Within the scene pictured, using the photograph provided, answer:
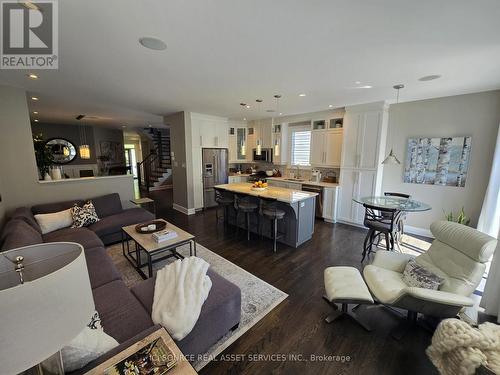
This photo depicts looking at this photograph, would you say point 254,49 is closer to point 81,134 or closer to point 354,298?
point 354,298

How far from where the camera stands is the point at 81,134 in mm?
8789

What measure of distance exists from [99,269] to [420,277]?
3.30m

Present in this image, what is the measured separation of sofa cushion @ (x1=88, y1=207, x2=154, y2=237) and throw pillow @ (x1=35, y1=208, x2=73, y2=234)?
333mm

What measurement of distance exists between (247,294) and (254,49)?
2.75 metres

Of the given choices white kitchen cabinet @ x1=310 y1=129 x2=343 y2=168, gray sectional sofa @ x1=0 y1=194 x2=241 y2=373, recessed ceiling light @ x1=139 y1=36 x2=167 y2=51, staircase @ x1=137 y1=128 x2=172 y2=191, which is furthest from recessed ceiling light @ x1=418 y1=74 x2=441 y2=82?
staircase @ x1=137 y1=128 x2=172 y2=191

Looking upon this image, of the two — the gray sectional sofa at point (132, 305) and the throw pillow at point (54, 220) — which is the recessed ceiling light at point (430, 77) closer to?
→ the gray sectional sofa at point (132, 305)

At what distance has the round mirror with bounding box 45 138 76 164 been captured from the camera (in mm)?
8180

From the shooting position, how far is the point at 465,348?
1224mm

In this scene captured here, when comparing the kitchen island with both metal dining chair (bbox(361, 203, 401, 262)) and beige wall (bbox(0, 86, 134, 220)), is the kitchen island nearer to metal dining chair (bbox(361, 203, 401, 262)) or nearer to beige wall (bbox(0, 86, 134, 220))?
metal dining chair (bbox(361, 203, 401, 262))

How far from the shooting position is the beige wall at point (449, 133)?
360 centimetres

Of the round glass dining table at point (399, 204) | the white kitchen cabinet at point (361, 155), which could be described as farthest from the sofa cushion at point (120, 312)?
the white kitchen cabinet at point (361, 155)

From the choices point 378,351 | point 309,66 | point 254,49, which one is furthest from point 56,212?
point 378,351

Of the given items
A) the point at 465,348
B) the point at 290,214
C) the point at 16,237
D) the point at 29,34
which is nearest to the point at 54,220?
the point at 16,237

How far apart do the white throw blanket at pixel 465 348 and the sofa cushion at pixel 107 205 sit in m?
4.82
